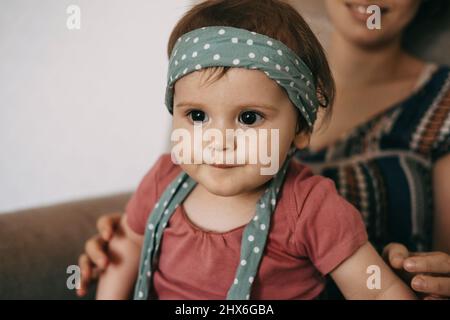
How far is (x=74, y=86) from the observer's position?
0.70m

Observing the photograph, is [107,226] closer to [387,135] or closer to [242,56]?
[242,56]

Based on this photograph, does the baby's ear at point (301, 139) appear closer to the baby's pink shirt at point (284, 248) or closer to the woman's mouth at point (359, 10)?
the baby's pink shirt at point (284, 248)

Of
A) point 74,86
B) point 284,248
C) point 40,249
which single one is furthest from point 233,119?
point 40,249

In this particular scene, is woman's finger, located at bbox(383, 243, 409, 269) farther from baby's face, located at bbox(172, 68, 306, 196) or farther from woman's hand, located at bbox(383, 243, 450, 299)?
baby's face, located at bbox(172, 68, 306, 196)

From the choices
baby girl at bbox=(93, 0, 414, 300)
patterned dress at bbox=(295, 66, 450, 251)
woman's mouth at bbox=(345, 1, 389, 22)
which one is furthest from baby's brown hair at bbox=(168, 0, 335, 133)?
patterned dress at bbox=(295, 66, 450, 251)

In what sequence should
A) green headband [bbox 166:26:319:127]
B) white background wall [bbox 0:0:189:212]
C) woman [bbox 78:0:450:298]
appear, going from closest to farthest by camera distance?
green headband [bbox 166:26:319:127], white background wall [bbox 0:0:189:212], woman [bbox 78:0:450:298]

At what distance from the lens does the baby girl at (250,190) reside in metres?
0.53

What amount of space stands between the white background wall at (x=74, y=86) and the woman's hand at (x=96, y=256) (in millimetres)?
105

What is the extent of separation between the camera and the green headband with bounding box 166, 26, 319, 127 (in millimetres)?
519

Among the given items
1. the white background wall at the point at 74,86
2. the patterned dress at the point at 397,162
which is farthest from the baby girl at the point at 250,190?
the patterned dress at the point at 397,162

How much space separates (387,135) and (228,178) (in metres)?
0.41

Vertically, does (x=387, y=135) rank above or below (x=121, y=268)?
above

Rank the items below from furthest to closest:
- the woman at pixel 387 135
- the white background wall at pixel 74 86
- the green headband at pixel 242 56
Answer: the woman at pixel 387 135 → the white background wall at pixel 74 86 → the green headband at pixel 242 56

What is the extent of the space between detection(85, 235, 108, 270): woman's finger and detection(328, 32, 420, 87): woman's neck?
433 mm
